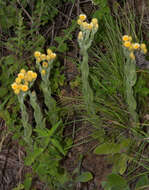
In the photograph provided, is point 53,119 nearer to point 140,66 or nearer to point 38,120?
point 38,120

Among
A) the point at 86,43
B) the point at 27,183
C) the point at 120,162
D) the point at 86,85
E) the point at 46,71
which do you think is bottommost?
the point at 27,183

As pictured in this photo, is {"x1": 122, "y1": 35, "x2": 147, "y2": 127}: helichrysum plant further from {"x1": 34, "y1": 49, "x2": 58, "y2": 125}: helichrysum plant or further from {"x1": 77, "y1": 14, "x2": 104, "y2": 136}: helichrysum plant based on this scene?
{"x1": 34, "y1": 49, "x2": 58, "y2": 125}: helichrysum plant

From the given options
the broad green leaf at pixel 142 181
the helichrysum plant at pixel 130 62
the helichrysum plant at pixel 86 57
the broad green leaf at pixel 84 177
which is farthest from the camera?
the broad green leaf at pixel 84 177

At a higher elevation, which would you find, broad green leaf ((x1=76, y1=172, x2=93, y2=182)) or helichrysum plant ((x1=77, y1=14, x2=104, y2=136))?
helichrysum plant ((x1=77, y1=14, x2=104, y2=136))

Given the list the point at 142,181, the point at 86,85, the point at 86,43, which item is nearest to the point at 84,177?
the point at 142,181

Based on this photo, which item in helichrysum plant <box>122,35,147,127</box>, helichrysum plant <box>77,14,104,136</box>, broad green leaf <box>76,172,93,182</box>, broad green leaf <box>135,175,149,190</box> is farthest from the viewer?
broad green leaf <box>76,172,93,182</box>

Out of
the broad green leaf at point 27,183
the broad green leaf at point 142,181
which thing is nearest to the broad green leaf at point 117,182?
the broad green leaf at point 142,181

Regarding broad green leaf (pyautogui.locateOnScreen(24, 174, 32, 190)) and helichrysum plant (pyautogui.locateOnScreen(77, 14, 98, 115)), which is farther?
broad green leaf (pyautogui.locateOnScreen(24, 174, 32, 190))

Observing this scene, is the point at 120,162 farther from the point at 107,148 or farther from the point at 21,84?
the point at 21,84

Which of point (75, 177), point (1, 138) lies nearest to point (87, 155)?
point (75, 177)

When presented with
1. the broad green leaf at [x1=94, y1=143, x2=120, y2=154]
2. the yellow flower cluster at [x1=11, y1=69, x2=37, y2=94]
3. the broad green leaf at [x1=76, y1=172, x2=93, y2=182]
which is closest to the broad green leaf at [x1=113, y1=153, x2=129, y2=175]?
the broad green leaf at [x1=94, y1=143, x2=120, y2=154]

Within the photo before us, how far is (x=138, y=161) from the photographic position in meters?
1.96

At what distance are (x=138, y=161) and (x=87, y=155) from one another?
372 millimetres

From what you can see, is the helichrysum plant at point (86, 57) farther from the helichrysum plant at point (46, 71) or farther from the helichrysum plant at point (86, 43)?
the helichrysum plant at point (46, 71)
